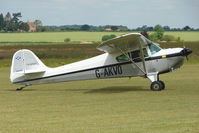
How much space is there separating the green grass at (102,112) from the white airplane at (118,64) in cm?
91

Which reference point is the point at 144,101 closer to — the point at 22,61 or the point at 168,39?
the point at 22,61

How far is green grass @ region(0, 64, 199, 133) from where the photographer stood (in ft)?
30.4

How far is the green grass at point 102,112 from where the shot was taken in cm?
927

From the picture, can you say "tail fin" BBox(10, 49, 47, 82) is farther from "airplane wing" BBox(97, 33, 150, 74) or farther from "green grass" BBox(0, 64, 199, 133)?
"airplane wing" BBox(97, 33, 150, 74)

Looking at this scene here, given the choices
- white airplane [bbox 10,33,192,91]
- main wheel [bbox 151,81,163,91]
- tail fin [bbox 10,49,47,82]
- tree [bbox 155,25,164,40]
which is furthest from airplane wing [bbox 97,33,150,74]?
tree [bbox 155,25,164,40]

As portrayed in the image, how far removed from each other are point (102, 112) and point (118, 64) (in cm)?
544

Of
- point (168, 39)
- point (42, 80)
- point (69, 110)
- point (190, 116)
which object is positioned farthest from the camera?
point (168, 39)

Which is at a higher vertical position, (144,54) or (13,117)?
(144,54)

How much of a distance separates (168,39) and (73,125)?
80033 millimetres

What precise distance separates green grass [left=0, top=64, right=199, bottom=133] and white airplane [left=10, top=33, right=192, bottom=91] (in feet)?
3.00

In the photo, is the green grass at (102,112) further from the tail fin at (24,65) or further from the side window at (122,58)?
the side window at (122,58)

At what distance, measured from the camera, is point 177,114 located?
10.7m

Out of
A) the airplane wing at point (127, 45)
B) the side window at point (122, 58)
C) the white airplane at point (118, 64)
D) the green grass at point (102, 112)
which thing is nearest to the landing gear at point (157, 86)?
the white airplane at point (118, 64)

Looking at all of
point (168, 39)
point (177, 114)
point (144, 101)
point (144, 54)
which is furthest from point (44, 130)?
point (168, 39)
